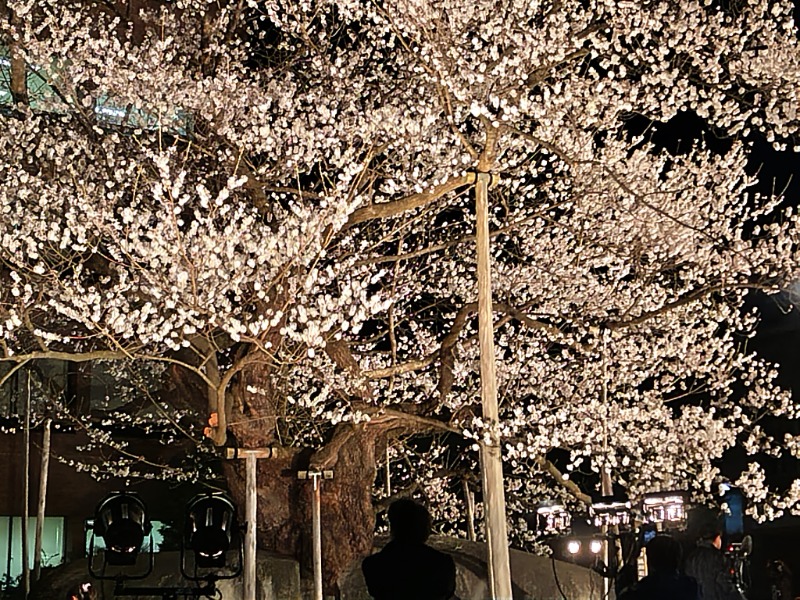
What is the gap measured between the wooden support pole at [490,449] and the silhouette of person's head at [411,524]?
17.7 feet

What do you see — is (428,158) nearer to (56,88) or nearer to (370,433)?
(370,433)

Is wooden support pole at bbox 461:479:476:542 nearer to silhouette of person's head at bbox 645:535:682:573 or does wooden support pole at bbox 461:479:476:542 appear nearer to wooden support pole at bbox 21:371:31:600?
wooden support pole at bbox 21:371:31:600

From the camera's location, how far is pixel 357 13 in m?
14.9

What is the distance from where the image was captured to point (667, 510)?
8.68 meters

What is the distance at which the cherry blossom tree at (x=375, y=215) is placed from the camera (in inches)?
485

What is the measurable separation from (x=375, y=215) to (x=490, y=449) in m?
3.52

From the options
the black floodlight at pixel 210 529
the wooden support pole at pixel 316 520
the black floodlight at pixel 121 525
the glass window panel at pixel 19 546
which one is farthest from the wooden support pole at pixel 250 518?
the glass window panel at pixel 19 546

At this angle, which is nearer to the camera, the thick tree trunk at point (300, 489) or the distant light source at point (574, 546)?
the distant light source at point (574, 546)

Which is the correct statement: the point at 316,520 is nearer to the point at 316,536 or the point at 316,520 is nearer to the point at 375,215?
the point at 316,536

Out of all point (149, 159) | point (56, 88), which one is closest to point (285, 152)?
point (149, 159)

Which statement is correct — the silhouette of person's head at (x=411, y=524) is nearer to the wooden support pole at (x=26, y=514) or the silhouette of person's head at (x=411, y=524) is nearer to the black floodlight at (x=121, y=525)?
the black floodlight at (x=121, y=525)

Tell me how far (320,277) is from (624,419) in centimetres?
555

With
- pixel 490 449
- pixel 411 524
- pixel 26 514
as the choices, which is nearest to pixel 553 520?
pixel 490 449

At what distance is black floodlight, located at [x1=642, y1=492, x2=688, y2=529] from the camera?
8.59 meters
